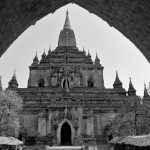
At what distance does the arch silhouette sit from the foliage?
62.9 ft

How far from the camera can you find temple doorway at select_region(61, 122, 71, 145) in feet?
88.1

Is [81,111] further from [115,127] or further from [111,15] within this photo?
[111,15]

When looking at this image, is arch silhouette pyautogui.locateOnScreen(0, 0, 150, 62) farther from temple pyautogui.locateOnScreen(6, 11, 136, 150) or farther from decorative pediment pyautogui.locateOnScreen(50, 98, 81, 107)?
decorative pediment pyautogui.locateOnScreen(50, 98, 81, 107)

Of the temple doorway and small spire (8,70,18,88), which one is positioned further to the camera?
small spire (8,70,18,88)

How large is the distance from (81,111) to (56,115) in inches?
144

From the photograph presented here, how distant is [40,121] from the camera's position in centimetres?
2769

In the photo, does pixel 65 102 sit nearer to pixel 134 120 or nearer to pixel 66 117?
pixel 66 117

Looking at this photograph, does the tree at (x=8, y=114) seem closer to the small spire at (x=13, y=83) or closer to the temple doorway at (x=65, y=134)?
Result: the temple doorway at (x=65, y=134)

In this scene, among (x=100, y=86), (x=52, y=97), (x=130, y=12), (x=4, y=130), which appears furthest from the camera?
(x=100, y=86)

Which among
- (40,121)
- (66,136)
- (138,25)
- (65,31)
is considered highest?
(65,31)

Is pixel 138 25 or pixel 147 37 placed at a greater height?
pixel 138 25

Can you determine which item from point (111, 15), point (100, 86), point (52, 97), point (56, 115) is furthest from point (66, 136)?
point (111, 15)

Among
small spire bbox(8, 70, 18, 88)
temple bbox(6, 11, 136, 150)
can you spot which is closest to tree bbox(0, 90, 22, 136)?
temple bbox(6, 11, 136, 150)

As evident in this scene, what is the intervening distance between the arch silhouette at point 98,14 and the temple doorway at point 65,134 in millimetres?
23246
